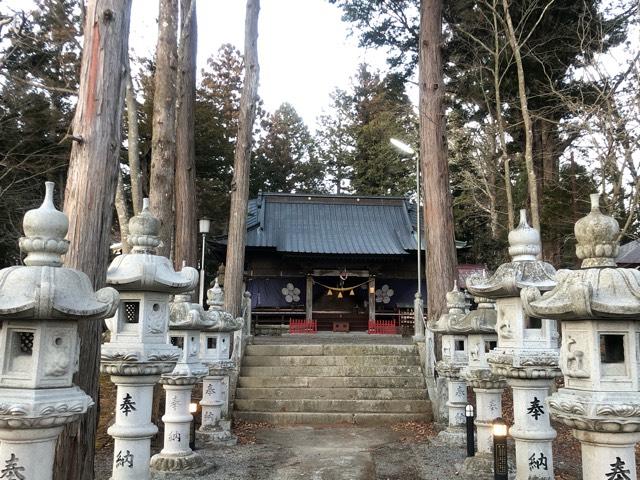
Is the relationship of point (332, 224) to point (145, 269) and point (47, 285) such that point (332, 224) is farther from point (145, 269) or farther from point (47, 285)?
point (47, 285)

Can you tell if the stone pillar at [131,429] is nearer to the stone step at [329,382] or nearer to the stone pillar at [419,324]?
the stone step at [329,382]

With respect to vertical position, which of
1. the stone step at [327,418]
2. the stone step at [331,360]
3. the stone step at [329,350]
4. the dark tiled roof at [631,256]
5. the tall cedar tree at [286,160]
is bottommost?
the stone step at [327,418]

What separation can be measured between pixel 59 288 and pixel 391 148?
2915cm

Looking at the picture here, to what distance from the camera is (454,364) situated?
876 cm

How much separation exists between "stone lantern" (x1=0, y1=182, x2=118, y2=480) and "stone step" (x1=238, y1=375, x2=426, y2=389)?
8402mm

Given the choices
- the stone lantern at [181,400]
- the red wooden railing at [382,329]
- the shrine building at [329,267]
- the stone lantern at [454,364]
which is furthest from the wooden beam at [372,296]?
the stone lantern at [181,400]

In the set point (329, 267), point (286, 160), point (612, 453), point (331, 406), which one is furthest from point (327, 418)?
point (286, 160)

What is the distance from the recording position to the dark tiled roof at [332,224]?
2109cm

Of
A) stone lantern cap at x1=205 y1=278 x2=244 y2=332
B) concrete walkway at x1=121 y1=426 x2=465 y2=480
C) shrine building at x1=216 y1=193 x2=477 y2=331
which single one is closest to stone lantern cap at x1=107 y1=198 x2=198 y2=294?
stone lantern cap at x1=205 y1=278 x2=244 y2=332

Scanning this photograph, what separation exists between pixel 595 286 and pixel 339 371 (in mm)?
9252

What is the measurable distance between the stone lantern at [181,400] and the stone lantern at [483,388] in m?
3.80

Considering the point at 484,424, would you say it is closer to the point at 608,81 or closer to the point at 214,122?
the point at 608,81

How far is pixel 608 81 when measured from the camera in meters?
11.3

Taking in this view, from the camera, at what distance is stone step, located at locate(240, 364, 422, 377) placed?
11906 mm
